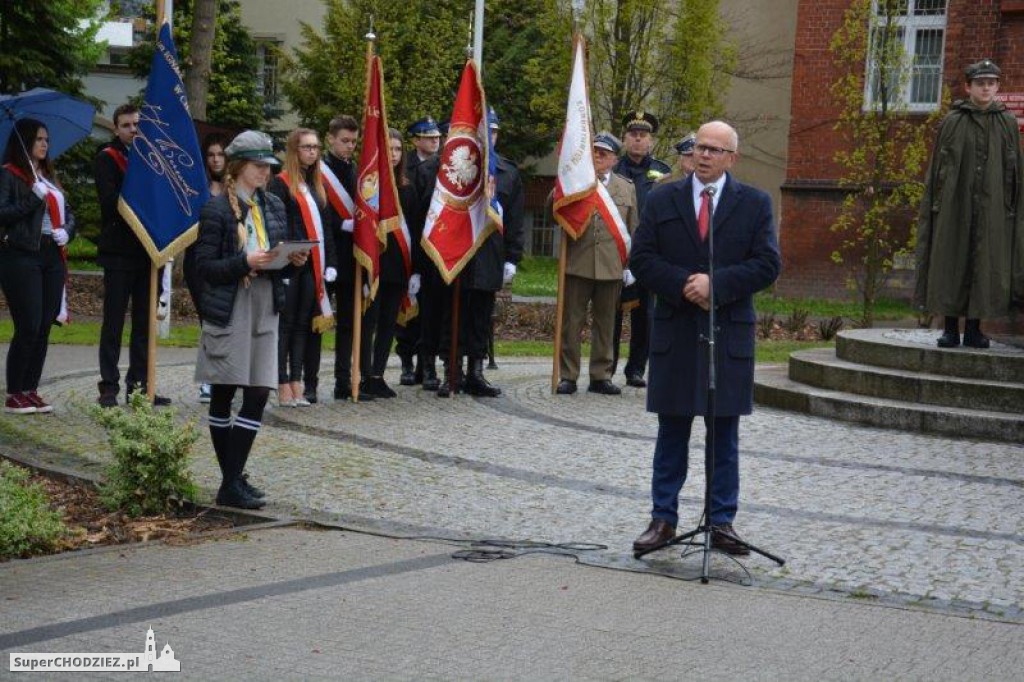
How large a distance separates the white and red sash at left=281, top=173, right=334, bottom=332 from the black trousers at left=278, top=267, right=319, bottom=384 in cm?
6

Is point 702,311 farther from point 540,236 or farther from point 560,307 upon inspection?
point 540,236

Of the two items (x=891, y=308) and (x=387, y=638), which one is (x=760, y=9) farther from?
(x=387, y=638)

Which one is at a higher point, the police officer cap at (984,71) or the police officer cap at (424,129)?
the police officer cap at (984,71)

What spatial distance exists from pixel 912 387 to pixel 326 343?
10.00 meters

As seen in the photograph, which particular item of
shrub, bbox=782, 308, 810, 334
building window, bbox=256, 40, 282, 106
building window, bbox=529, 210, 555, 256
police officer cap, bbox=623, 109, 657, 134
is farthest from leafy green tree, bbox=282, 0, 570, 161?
police officer cap, bbox=623, 109, 657, 134

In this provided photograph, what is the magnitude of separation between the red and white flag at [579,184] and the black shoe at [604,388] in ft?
3.88

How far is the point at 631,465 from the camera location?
10.8m

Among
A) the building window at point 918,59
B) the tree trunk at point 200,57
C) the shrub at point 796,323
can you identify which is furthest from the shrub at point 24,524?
the building window at point 918,59

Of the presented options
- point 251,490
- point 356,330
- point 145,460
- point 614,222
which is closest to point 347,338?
point 356,330

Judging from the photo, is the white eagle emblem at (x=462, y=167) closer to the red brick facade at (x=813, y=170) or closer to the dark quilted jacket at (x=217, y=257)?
the dark quilted jacket at (x=217, y=257)

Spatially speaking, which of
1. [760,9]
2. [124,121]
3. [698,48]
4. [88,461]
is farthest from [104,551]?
[760,9]

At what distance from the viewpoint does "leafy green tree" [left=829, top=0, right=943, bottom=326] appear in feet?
92.5

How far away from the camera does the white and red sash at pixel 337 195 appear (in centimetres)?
1350

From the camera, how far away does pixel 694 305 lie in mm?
7902
